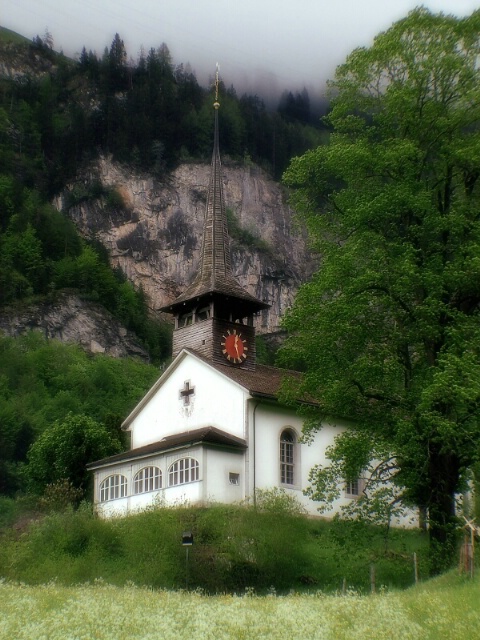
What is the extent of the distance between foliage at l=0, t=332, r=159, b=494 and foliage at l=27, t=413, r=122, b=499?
19155 millimetres

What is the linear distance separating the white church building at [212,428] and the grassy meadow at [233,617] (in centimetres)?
1882

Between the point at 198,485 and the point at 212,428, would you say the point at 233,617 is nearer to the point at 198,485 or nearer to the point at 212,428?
the point at 198,485

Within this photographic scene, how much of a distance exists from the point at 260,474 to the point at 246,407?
2.69 meters

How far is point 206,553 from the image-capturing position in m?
28.4

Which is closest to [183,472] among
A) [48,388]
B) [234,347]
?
[234,347]

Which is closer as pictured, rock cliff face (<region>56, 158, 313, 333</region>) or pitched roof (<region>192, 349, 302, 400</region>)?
pitched roof (<region>192, 349, 302, 400</region>)

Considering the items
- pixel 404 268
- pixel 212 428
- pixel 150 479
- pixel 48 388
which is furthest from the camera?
pixel 48 388

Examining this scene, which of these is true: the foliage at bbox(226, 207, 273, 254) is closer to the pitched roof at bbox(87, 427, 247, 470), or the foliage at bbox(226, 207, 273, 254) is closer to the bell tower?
the bell tower

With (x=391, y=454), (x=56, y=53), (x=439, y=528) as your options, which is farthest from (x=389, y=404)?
(x=56, y=53)

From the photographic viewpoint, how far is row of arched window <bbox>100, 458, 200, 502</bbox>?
3706cm

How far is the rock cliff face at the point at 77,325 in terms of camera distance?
110312 mm

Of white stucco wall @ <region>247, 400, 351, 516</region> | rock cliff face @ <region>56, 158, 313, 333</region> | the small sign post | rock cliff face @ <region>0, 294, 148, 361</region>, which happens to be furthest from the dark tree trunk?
Answer: rock cliff face @ <region>56, 158, 313, 333</region>

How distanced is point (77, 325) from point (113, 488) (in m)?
74.1

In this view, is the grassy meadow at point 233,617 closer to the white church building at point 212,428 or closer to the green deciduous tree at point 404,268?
the green deciduous tree at point 404,268
